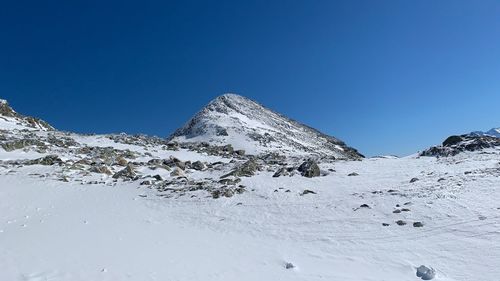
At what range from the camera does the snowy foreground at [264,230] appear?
36.2 ft

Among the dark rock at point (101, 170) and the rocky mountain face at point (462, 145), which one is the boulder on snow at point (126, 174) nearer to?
the dark rock at point (101, 170)

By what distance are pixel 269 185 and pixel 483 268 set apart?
13300 mm

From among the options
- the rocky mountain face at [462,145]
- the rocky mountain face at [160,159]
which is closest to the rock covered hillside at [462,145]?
the rocky mountain face at [462,145]

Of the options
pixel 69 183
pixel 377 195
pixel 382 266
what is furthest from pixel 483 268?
pixel 69 183

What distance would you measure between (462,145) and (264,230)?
25.4 metres

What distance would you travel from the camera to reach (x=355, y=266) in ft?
37.9

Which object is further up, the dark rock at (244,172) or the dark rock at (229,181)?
the dark rock at (244,172)

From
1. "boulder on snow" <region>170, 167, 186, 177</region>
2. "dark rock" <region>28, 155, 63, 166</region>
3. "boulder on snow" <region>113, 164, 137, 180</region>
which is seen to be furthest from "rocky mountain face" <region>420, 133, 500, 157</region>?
"dark rock" <region>28, 155, 63, 166</region>

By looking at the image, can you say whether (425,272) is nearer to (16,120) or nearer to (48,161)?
(48,161)

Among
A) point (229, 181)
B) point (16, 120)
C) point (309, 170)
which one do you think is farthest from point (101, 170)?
point (16, 120)

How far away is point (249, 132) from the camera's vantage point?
61.1 metres

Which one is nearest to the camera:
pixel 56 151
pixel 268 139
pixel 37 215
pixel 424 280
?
pixel 424 280

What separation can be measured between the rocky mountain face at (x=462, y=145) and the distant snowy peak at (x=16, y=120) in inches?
1996

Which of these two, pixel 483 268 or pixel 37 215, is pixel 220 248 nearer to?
pixel 483 268
